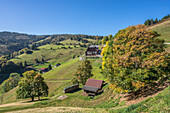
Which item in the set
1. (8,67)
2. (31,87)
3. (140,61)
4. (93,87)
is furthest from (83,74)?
(8,67)

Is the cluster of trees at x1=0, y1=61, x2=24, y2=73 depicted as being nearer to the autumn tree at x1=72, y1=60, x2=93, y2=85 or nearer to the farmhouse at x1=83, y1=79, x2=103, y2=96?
the autumn tree at x1=72, y1=60, x2=93, y2=85

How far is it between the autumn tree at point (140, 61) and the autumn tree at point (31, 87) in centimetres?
3066

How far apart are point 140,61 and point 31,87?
125ft

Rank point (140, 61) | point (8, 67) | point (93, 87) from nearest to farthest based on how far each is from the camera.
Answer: point (140, 61), point (93, 87), point (8, 67)

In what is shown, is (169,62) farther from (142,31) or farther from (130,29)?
(130,29)

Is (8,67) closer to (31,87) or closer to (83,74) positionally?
(31,87)

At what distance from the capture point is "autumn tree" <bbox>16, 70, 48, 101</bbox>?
37269 mm

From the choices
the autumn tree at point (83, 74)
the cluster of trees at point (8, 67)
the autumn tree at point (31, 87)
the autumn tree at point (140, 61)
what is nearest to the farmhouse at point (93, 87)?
the autumn tree at point (83, 74)

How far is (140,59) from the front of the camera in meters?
17.5

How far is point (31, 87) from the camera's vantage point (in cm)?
3816

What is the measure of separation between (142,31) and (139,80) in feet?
29.0

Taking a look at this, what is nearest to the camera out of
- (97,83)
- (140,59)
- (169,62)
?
(169,62)

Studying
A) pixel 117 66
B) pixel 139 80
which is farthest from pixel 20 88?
pixel 139 80

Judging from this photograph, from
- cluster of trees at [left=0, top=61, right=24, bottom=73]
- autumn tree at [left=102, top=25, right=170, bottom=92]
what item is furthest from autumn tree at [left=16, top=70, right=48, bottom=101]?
cluster of trees at [left=0, top=61, right=24, bottom=73]
